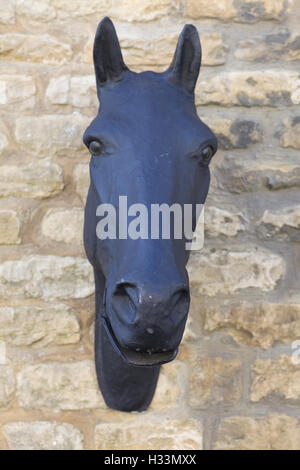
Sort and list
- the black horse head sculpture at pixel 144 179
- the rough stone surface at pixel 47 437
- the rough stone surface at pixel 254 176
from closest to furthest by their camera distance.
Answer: the black horse head sculpture at pixel 144 179 → the rough stone surface at pixel 47 437 → the rough stone surface at pixel 254 176

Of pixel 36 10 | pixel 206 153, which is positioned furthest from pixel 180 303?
pixel 36 10

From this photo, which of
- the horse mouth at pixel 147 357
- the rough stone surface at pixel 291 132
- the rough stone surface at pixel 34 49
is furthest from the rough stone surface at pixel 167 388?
the rough stone surface at pixel 34 49

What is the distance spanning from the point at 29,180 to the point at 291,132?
1039mm

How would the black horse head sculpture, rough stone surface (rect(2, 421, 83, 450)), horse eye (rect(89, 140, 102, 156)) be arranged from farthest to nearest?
rough stone surface (rect(2, 421, 83, 450))
horse eye (rect(89, 140, 102, 156))
the black horse head sculpture

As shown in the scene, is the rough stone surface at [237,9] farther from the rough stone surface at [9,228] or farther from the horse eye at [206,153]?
the rough stone surface at [9,228]

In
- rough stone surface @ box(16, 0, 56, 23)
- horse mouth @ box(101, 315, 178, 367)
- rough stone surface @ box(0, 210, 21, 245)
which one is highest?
rough stone surface @ box(16, 0, 56, 23)

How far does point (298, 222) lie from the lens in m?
1.87

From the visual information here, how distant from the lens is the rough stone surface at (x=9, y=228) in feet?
6.04

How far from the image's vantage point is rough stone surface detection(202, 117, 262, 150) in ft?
6.28

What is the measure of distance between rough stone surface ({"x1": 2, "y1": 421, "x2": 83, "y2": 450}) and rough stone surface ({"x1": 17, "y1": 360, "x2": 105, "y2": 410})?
0.23 feet

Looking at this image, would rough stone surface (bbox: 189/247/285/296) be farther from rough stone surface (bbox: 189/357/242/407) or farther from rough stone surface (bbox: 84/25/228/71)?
rough stone surface (bbox: 84/25/228/71)

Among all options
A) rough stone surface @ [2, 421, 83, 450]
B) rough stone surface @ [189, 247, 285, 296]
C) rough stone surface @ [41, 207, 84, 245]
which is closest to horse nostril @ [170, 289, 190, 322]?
rough stone surface @ [189, 247, 285, 296]

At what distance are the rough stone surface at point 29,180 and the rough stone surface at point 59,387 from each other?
65 cm

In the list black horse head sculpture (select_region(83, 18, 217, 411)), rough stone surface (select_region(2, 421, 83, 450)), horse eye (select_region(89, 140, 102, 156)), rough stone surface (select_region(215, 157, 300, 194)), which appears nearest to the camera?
black horse head sculpture (select_region(83, 18, 217, 411))
